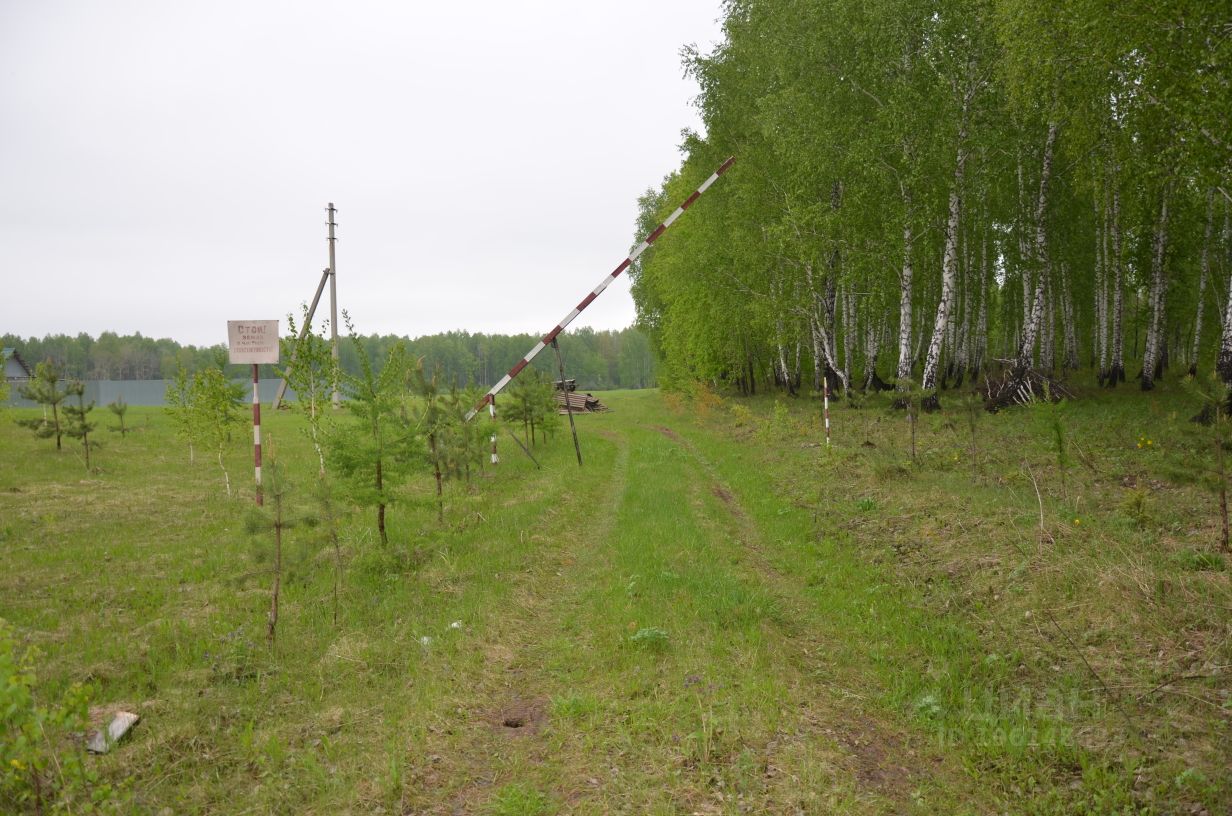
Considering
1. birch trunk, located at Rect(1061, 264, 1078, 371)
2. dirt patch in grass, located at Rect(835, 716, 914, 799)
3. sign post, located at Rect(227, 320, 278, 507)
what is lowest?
dirt patch in grass, located at Rect(835, 716, 914, 799)

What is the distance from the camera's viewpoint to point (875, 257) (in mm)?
19516

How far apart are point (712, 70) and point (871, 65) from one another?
8151mm

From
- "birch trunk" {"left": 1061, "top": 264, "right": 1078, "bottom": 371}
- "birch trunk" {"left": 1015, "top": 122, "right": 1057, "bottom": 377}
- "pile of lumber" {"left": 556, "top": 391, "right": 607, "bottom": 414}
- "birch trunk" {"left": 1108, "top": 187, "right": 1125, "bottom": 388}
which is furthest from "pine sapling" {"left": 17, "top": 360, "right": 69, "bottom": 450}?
"birch trunk" {"left": 1061, "top": 264, "right": 1078, "bottom": 371}

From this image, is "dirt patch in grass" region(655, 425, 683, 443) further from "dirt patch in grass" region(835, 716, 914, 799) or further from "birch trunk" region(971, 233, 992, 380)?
"dirt patch in grass" region(835, 716, 914, 799)

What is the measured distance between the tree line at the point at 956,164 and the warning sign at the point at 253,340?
14.8 m

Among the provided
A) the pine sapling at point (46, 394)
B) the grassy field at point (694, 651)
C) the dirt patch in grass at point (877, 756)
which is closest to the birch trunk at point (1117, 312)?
the grassy field at point (694, 651)

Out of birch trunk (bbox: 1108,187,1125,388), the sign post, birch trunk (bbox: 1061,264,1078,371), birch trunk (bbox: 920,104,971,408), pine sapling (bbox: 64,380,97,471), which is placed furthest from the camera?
birch trunk (bbox: 1061,264,1078,371)

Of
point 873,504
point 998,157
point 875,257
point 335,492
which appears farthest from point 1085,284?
point 335,492

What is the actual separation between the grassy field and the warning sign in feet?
6.99

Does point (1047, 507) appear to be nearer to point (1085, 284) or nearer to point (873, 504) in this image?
point (873, 504)

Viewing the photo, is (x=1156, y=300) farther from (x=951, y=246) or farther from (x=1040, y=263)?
(x=951, y=246)

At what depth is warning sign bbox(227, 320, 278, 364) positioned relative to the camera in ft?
25.6

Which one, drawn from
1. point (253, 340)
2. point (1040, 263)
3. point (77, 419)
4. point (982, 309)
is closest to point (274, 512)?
point (253, 340)

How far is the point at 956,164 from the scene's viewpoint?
725 inches
